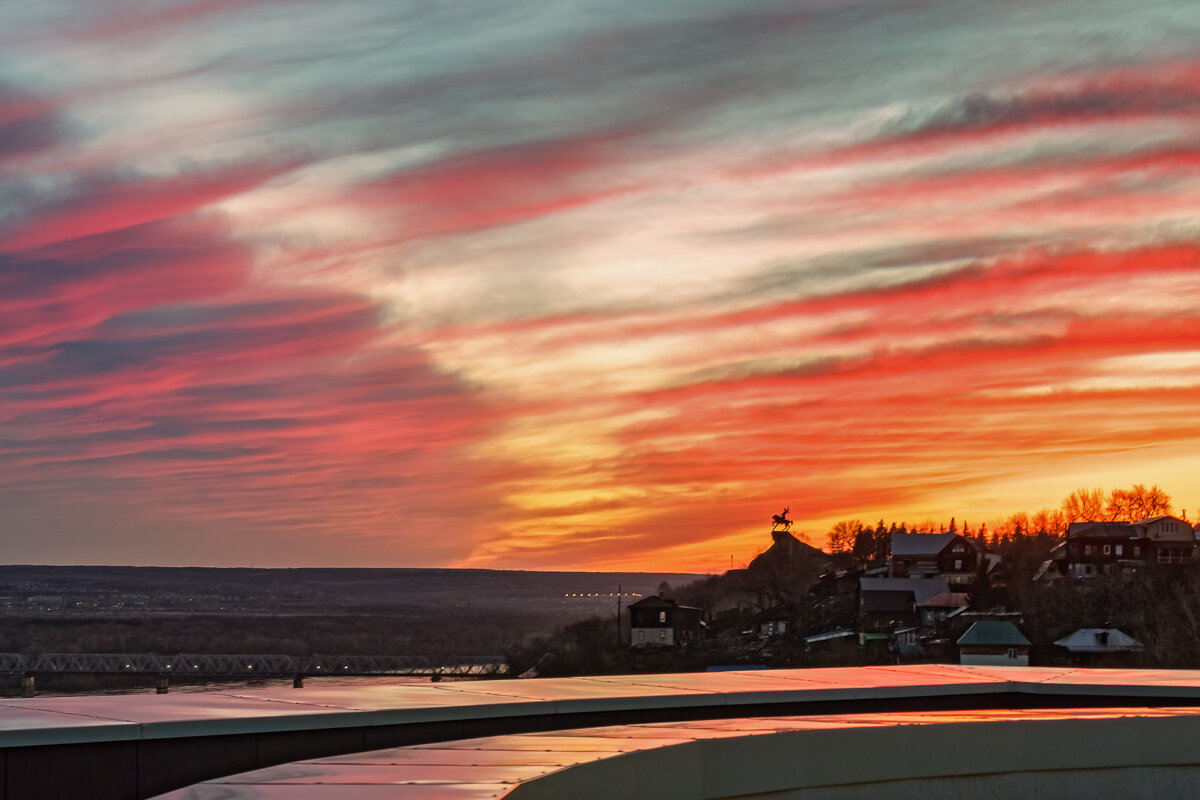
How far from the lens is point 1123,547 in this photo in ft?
426

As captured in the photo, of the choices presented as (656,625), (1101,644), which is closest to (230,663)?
(656,625)

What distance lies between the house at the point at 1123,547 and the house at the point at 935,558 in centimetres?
1093

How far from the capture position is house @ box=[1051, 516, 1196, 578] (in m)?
129

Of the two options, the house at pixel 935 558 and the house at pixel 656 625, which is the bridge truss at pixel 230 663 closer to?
the house at pixel 656 625

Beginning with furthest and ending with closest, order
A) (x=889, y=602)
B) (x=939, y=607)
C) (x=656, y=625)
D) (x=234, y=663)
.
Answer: (x=234, y=663), (x=656, y=625), (x=889, y=602), (x=939, y=607)

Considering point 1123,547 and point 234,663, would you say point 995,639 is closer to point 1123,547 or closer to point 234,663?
point 1123,547

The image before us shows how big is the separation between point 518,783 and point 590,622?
14056cm

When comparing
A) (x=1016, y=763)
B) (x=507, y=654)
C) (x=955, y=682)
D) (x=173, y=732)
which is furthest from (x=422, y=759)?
(x=507, y=654)

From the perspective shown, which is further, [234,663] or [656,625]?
[234,663]

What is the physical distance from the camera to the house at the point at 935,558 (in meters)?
140

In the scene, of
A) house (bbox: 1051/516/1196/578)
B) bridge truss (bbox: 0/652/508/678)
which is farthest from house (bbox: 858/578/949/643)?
bridge truss (bbox: 0/652/508/678)

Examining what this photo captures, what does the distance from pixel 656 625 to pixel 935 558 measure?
33745 millimetres

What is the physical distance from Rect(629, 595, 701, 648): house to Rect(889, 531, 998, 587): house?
82.0 ft

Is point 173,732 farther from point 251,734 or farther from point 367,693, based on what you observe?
point 367,693
